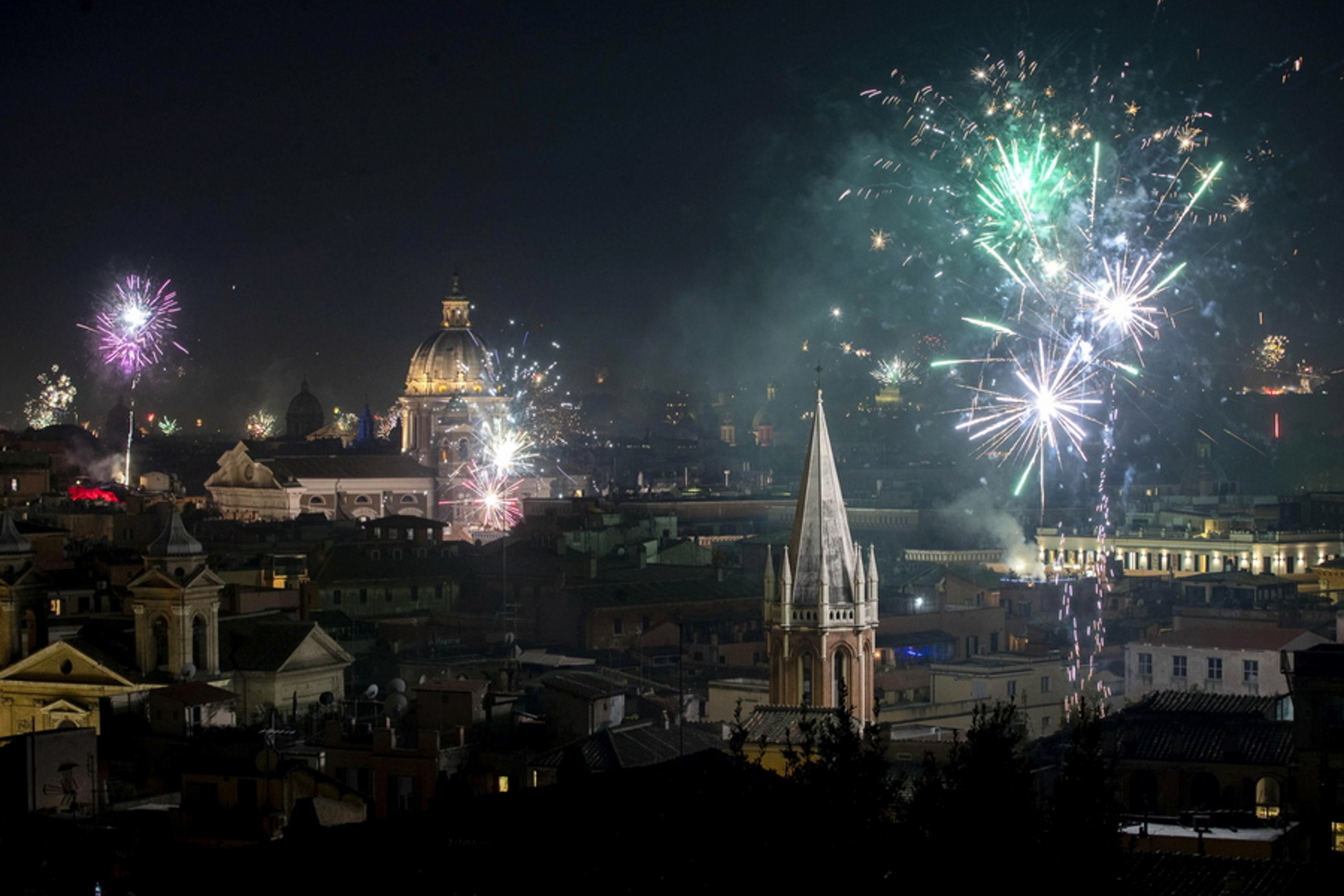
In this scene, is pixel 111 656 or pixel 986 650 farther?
pixel 986 650

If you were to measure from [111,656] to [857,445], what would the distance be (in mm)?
98851

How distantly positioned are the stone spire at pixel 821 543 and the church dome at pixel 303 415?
84711 mm

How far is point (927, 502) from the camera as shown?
9062cm

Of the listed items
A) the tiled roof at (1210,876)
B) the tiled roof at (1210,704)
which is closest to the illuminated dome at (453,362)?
the tiled roof at (1210,704)

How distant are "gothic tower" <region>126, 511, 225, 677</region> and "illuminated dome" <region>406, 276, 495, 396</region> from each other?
61436mm

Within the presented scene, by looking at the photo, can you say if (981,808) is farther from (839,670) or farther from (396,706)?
(839,670)

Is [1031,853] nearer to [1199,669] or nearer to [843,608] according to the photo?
[843,608]

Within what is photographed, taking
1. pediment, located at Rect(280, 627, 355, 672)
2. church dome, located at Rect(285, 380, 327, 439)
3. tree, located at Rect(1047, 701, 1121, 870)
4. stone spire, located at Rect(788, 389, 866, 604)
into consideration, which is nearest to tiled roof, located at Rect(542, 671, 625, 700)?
stone spire, located at Rect(788, 389, 866, 604)

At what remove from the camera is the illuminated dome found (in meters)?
103

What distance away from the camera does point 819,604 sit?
1565 inches

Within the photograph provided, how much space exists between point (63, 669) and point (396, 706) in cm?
755

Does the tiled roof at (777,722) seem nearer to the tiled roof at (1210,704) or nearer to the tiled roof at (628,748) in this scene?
the tiled roof at (628,748)

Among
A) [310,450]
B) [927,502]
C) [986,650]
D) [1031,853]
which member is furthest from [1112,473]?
[1031,853]

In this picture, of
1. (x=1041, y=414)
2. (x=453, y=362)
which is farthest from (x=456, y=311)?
(x=1041, y=414)
